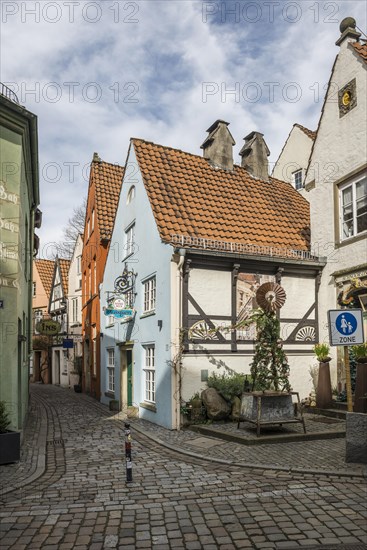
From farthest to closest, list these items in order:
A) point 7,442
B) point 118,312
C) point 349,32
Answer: point 118,312 → point 349,32 → point 7,442

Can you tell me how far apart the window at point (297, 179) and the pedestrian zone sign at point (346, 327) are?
13.6 meters

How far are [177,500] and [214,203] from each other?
35.5 ft

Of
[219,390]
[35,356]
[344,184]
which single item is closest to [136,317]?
[219,390]

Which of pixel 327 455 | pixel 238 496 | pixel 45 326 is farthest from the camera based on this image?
pixel 45 326

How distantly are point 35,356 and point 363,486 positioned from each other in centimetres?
3657

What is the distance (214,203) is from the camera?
16078 mm

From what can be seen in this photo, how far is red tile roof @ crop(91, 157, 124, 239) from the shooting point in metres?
21.9

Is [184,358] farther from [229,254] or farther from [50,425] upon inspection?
[50,425]

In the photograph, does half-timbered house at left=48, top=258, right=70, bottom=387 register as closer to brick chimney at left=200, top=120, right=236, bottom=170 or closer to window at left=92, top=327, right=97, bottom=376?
window at left=92, top=327, right=97, bottom=376

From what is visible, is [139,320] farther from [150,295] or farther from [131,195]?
[131,195]

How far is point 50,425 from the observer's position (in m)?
14.3

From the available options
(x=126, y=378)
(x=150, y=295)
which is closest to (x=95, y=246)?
(x=126, y=378)

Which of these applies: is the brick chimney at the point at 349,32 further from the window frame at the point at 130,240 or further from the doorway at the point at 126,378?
the doorway at the point at 126,378

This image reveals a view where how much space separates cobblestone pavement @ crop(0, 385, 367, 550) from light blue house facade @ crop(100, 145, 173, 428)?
3338 mm
